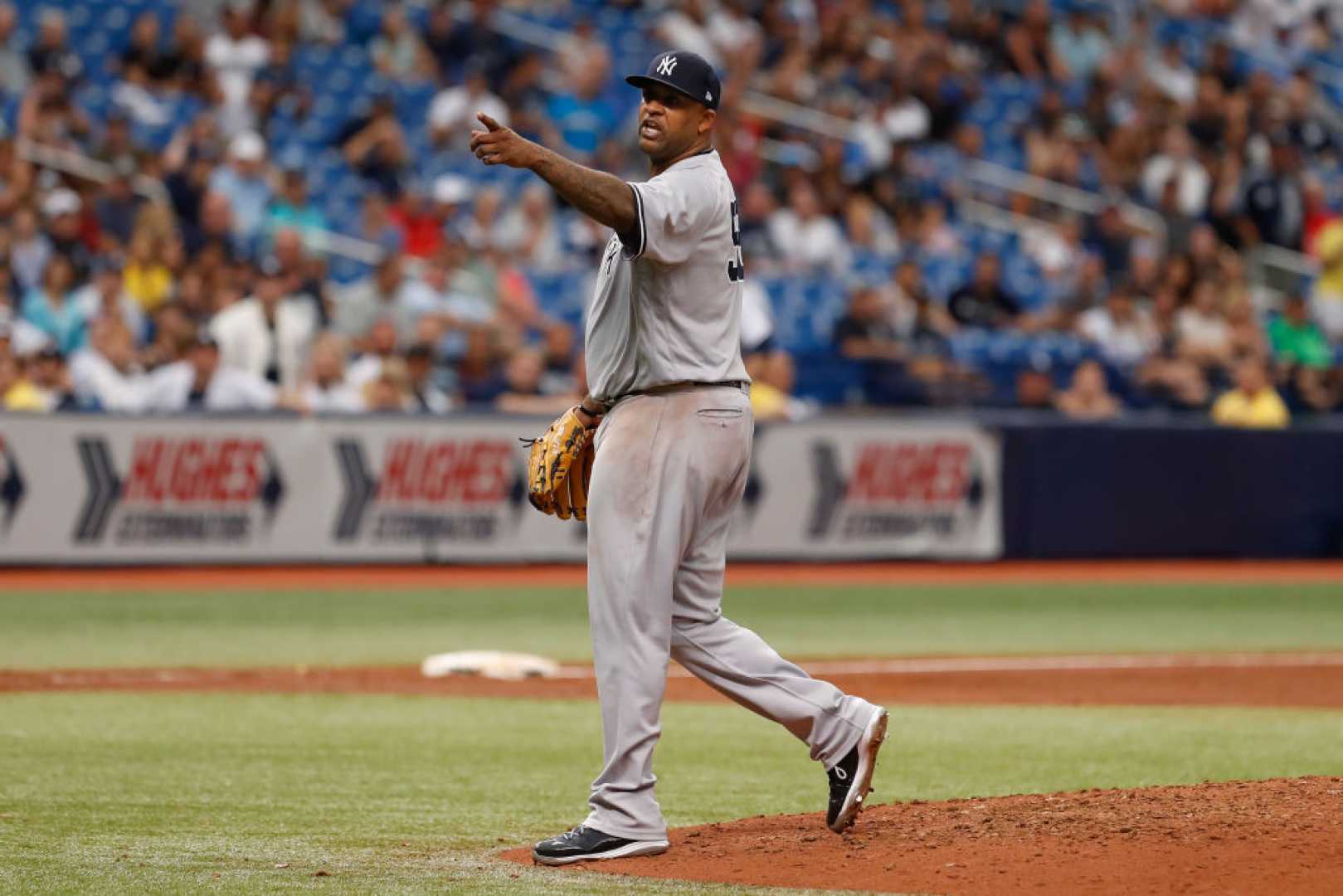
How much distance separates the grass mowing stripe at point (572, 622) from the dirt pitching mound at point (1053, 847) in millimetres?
5658

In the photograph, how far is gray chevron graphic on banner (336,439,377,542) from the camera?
15.7 m

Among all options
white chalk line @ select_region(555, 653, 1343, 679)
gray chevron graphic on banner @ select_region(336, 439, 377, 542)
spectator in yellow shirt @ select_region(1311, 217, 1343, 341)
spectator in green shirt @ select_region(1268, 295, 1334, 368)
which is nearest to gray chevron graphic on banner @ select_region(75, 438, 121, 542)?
gray chevron graphic on banner @ select_region(336, 439, 377, 542)

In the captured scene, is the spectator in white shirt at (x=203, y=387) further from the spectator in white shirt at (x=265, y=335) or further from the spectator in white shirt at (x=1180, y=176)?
the spectator in white shirt at (x=1180, y=176)

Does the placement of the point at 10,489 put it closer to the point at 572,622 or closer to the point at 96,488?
the point at 96,488

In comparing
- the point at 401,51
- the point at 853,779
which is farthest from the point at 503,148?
the point at 401,51

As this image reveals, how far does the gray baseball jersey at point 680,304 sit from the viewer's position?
16.8ft

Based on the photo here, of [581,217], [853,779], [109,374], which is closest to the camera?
[853,779]

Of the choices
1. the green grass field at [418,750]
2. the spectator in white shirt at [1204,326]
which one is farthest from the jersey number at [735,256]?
the spectator in white shirt at [1204,326]

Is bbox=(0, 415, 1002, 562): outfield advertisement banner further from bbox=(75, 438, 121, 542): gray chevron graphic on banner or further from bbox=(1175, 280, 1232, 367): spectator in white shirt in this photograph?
bbox=(1175, 280, 1232, 367): spectator in white shirt

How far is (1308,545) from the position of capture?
18.3 m

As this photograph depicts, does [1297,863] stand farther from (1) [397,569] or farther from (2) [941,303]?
(2) [941,303]

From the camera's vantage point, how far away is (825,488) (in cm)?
1697

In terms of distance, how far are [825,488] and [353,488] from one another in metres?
3.86

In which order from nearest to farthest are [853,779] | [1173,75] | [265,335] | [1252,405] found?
[853,779] < [265,335] < [1252,405] < [1173,75]
